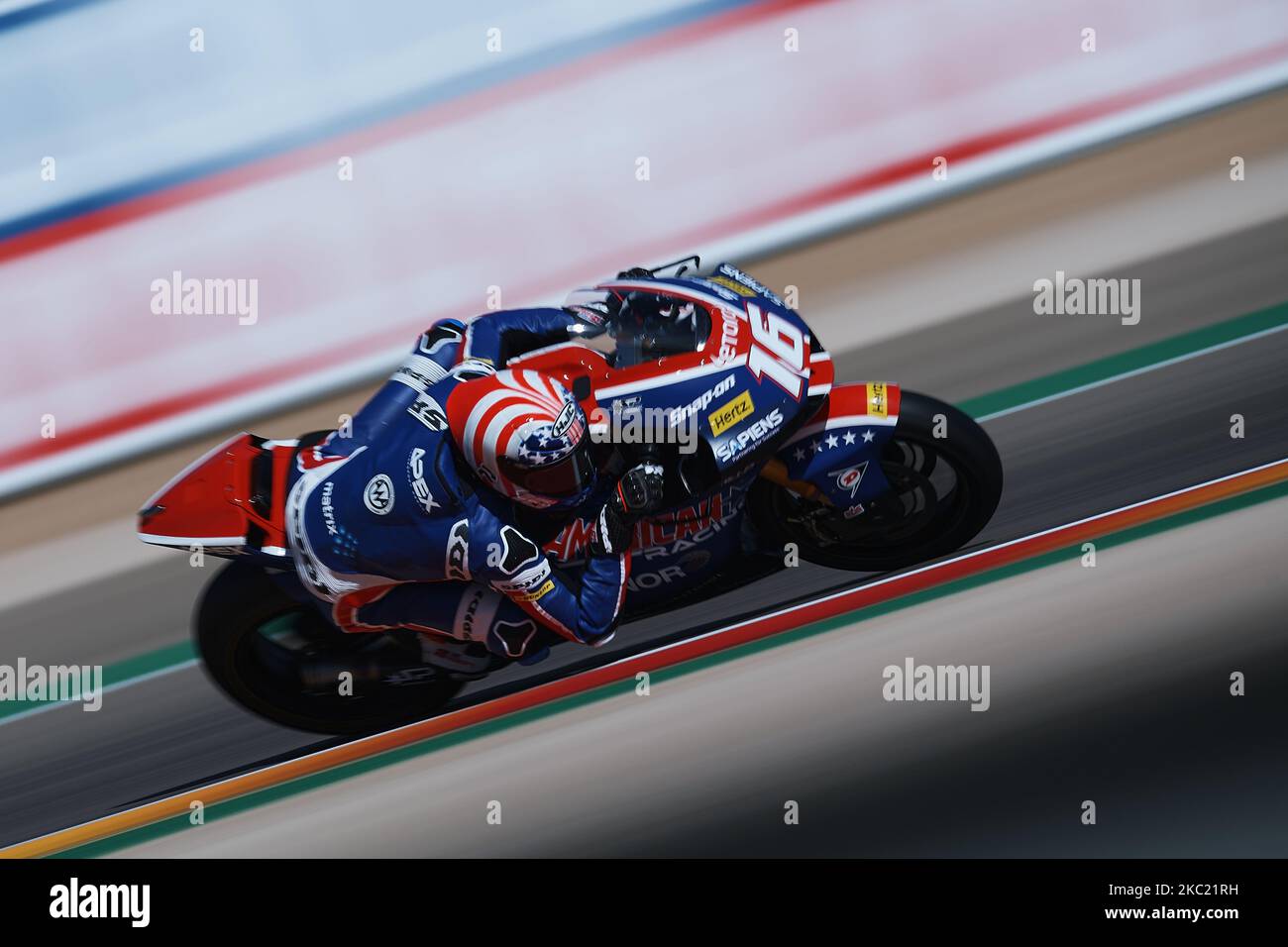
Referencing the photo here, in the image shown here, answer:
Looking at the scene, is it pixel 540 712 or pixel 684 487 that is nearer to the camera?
pixel 684 487

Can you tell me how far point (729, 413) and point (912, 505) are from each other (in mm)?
1270

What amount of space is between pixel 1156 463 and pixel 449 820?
3.65 m

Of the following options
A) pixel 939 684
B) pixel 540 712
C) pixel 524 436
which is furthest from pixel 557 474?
pixel 939 684

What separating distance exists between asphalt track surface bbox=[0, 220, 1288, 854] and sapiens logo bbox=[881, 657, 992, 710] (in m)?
0.25

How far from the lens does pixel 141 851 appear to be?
5547mm

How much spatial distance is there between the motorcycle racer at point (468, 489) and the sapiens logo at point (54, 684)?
196 centimetres

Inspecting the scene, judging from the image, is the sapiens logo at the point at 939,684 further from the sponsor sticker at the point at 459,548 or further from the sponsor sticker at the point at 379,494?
the sponsor sticker at the point at 379,494

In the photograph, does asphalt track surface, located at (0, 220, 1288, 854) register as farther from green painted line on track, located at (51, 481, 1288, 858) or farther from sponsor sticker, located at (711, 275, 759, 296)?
sponsor sticker, located at (711, 275, 759, 296)

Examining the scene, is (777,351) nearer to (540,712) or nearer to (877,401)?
(877,401)

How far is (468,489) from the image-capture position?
4.22 m

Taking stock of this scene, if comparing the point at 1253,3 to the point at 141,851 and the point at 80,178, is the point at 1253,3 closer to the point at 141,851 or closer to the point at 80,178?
the point at 80,178

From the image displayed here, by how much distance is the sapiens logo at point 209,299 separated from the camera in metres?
6.73
